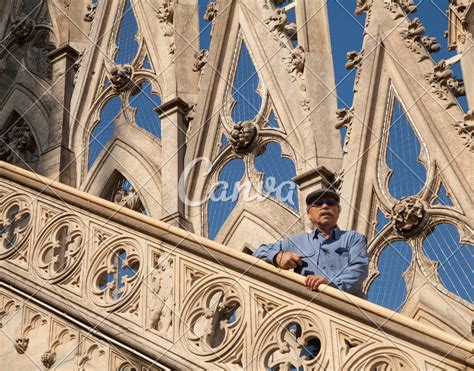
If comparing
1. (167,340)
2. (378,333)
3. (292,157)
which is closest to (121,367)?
(167,340)

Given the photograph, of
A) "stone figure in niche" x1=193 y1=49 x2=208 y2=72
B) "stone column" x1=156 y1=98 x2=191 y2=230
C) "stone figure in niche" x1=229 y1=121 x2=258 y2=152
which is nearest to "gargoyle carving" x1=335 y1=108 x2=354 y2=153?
"stone figure in niche" x1=229 y1=121 x2=258 y2=152

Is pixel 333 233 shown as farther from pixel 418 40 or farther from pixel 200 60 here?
pixel 200 60

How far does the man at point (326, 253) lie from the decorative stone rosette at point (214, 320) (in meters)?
0.32

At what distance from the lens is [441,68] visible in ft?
31.3

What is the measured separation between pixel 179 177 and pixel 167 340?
4.23m

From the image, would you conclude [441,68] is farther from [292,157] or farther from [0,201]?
[0,201]

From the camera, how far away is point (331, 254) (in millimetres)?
6664

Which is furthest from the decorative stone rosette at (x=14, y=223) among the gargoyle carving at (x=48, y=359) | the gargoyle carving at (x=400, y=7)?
the gargoyle carving at (x=400, y=7)

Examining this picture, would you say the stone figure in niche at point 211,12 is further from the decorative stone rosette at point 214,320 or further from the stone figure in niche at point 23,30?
the decorative stone rosette at point 214,320

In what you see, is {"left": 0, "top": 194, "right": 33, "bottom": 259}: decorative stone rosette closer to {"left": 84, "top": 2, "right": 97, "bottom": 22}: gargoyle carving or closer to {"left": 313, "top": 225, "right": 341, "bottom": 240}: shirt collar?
{"left": 313, "top": 225, "right": 341, "bottom": 240}: shirt collar

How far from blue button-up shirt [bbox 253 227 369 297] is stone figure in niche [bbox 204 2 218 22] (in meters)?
5.32

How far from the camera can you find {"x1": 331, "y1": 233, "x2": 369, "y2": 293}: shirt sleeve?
6.41 metres

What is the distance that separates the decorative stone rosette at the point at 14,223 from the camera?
8.21 meters

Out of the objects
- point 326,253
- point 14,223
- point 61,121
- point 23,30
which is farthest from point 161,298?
point 23,30
